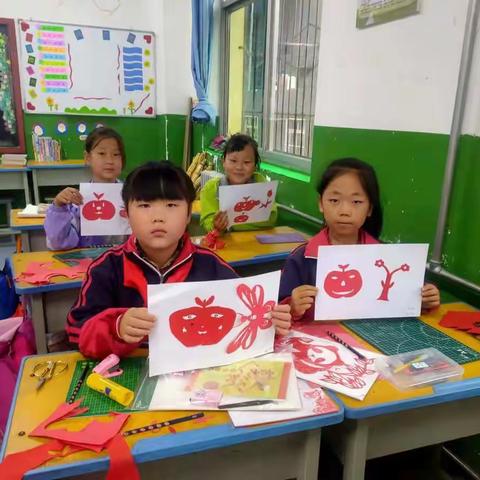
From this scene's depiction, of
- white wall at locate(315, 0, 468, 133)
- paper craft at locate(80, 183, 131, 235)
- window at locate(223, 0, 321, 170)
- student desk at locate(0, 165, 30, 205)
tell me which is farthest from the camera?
student desk at locate(0, 165, 30, 205)

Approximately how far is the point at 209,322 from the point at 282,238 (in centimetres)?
157

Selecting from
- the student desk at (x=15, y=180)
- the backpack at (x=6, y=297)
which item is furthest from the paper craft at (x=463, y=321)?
the student desk at (x=15, y=180)

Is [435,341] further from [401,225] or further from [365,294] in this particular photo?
[401,225]

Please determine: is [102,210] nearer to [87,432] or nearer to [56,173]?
[87,432]

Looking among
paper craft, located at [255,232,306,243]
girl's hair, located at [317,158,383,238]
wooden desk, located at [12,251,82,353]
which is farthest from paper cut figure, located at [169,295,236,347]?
paper craft, located at [255,232,306,243]

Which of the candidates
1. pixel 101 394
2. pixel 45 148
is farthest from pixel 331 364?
pixel 45 148

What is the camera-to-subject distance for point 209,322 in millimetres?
1140

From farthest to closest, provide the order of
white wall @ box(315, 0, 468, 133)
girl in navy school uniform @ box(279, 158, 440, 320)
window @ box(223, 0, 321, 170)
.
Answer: window @ box(223, 0, 321, 170) < white wall @ box(315, 0, 468, 133) < girl in navy school uniform @ box(279, 158, 440, 320)

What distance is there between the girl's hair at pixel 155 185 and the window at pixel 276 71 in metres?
1.99

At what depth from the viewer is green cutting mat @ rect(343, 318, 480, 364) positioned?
1.30 m

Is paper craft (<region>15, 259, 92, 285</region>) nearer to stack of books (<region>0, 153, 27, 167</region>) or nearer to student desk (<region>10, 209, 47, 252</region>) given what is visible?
student desk (<region>10, 209, 47, 252</region>)

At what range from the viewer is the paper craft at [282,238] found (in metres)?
2.61

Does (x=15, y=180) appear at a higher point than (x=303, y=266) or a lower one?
lower

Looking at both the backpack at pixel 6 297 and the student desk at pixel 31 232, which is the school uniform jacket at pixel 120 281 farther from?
the student desk at pixel 31 232
